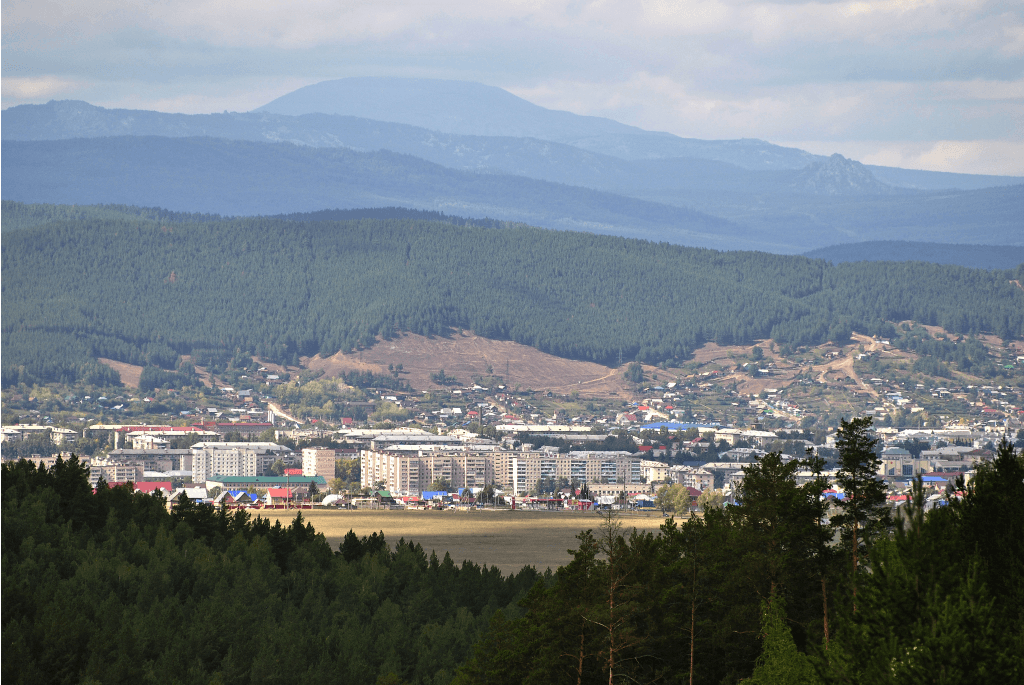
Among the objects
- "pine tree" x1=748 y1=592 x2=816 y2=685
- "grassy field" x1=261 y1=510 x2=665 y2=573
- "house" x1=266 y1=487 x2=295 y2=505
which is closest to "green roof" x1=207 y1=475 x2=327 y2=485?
"house" x1=266 y1=487 x2=295 y2=505

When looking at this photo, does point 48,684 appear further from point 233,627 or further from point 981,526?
point 981,526

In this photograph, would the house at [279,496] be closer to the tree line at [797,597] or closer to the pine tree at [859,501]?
the tree line at [797,597]

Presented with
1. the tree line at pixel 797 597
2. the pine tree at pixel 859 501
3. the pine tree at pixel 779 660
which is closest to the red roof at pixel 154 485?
the tree line at pixel 797 597

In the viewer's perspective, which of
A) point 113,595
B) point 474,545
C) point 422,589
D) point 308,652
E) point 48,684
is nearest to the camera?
point 48,684

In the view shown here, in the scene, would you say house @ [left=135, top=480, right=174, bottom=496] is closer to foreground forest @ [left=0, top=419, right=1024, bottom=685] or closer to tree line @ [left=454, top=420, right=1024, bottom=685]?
foreground forest @ [left=0, top=419, right=1024, bottom=685]

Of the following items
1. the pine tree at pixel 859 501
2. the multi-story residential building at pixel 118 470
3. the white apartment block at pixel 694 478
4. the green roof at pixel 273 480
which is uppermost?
the multi-story residential building at pixel 118 470

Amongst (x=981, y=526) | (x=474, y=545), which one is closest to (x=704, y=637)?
(x=981, y=526)

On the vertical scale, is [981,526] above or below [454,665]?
above
